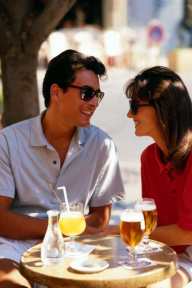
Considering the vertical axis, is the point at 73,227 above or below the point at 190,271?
above

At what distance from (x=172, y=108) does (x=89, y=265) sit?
88 centimetres

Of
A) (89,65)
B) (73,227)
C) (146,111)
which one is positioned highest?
(89,65)

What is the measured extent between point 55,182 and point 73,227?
63cm

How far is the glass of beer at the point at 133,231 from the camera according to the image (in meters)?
2.82

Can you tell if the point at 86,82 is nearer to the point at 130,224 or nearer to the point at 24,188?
the point at 24,188

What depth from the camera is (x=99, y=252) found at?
3.01m

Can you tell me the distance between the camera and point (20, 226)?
346 cm

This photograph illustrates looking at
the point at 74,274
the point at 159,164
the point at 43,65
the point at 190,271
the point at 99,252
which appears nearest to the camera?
the point at 74,274

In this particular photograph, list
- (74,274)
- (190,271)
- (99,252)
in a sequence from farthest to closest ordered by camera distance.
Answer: (190,271), (99,252), (74,274)

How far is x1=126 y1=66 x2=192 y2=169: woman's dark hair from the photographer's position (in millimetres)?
3234

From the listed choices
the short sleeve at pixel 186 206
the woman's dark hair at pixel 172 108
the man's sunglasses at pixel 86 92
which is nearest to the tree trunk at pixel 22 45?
A: the man's sunglasses at pixel 86 92

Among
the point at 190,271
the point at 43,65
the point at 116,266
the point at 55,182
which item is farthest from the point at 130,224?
the point at 43,65

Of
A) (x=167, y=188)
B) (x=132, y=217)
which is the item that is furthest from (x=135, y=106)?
(x=132, y=217)

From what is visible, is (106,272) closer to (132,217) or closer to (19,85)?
(132,217)
